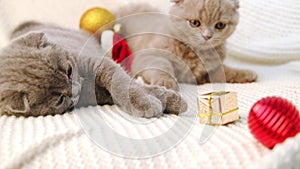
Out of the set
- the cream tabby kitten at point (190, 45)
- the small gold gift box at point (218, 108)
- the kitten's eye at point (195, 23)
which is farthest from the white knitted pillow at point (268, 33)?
the small gold gift box at point (218, 108)

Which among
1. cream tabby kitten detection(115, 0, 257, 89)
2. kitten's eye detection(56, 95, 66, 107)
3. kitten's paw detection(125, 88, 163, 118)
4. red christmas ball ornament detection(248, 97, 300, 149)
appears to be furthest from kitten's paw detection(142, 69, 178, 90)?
red christmas ball ornament detection(248, 97, 300, 149)

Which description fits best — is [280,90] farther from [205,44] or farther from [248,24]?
[248,24]

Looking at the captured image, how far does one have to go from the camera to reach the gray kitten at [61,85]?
1.06 meters

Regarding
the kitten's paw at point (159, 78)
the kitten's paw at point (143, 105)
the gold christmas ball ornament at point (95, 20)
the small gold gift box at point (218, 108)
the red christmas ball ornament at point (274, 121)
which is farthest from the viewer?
the gold christmas ball ornament at point (95, 20)

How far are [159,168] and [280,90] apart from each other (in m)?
0.66

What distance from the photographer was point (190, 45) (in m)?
1.53

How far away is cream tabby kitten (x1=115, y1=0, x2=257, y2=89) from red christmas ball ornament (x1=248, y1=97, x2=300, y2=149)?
63 centimetres

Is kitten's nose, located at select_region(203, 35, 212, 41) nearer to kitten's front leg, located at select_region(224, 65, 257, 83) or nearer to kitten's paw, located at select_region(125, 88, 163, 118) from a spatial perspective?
kitten's front leg, located at select_region(224, 65, 257, 83)

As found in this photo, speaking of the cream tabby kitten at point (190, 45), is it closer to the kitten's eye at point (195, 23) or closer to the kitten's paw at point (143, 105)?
the kitten's eye at point (195, 23)

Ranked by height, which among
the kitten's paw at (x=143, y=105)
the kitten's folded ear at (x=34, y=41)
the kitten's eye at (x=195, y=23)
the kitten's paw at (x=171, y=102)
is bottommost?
the kitten's paw at (x=171, y=102)

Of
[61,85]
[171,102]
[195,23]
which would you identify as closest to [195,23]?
[195,23]

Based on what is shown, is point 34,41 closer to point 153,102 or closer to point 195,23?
point 153,102

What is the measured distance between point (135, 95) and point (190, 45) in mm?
511

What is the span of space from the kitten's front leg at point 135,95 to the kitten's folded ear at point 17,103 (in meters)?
0.22
